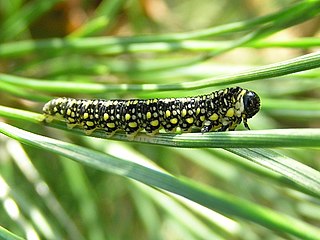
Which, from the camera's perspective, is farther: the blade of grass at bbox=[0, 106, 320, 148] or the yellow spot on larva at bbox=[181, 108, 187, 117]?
the yellow spot on larva at bbox=[181, 108, 187, 117]

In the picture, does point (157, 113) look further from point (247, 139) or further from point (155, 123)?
point (247, 139)

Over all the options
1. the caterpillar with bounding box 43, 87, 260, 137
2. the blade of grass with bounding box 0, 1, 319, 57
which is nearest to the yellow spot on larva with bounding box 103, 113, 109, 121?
the caterpillar with bounding box 43, 87, 260, 137

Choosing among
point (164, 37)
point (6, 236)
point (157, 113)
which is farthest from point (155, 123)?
point (6, 236)

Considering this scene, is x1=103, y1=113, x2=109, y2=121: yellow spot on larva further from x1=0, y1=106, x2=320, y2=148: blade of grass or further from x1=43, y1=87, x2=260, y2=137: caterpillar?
x1=0, y1=106, x2=320, y2=148: blade of grass

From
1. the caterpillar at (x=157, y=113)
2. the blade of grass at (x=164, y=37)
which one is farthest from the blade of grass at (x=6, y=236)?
the blade of grass at (x=164, y=37)

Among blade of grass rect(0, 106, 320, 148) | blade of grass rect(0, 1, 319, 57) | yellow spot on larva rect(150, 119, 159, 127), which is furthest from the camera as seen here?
yellow spot on larva rect(150, 119, 159, 127)

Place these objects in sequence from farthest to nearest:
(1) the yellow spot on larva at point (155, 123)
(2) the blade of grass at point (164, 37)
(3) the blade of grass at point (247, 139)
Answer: (1) the yellow spot on larva at point (155, 123), (2) the blade of grass at point (164, 37), (3) the blade of grass at point (247, 139)

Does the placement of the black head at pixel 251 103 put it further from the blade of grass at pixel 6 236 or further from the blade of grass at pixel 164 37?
the blade of grass at pixel 6 236
